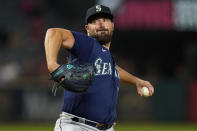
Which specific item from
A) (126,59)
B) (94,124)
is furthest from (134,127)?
(94,124)

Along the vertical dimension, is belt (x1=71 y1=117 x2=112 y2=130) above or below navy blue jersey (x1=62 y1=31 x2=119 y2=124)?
below

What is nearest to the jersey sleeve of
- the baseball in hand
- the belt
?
the belt

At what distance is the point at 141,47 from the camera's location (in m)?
19.3

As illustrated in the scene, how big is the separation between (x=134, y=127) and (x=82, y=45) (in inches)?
363

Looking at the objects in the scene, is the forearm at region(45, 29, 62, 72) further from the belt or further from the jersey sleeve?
the belt

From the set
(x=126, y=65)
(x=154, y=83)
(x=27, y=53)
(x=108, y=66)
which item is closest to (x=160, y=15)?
(x=126, y=65)

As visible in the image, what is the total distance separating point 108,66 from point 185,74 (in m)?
12.3

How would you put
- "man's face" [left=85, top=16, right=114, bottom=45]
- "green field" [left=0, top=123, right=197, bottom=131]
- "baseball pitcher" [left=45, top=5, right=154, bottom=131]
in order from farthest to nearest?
"green field" [left=0, top=123, right=197, bottom=131]
"man's face" [left=85, top=16, right=114, bottom=45]
"baseball pitcher" [left=45, top=5, right=154, bottom=131]

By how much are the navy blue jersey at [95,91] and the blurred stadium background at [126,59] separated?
26.5 feet

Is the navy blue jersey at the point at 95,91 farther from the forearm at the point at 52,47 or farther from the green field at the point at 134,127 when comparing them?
the green field at the point at 134,127

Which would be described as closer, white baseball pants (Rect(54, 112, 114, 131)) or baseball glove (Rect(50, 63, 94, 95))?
baseball glove (Rect(50, 63, 94, 95))

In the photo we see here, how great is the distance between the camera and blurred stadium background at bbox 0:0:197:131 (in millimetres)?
14984

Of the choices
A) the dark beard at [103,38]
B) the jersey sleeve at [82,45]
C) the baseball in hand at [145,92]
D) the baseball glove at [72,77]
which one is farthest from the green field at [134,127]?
the baseball glove at [72,77]

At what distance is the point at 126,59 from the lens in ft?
60.4
